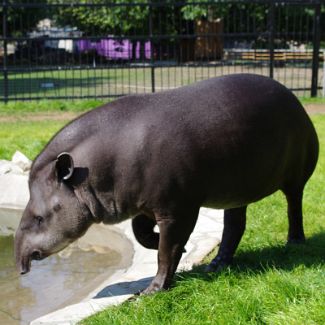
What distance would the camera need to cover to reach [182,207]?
4.66 meters

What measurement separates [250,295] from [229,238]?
1.07 m

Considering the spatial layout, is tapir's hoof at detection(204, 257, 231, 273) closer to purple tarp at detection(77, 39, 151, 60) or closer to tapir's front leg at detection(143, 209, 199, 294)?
tapir's front leg at detection(143, 209, 199, 294)

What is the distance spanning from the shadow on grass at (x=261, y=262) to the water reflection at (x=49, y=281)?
20.8 inches

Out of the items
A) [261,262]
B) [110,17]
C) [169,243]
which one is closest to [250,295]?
[169,243]

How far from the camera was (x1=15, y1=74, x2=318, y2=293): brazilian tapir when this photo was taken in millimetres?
4578

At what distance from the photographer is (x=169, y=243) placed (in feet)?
15.5

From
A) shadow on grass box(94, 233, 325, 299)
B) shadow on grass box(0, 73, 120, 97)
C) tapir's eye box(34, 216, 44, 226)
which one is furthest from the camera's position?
shadow on grass box(0, 73, 120, 97)

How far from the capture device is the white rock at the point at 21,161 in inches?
344

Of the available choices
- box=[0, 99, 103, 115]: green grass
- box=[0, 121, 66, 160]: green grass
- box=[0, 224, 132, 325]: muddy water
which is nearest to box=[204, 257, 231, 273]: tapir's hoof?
box=[0, 224, 132, 325]: muddy water

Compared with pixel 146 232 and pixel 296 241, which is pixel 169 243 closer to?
pixel 146 232

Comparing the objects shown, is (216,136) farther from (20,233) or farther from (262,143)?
(20,233)

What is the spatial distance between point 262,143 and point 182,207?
749 millimetres

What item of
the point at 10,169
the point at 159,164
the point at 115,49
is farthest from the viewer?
the point at 115,49

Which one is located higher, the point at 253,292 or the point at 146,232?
the point at 146,232
